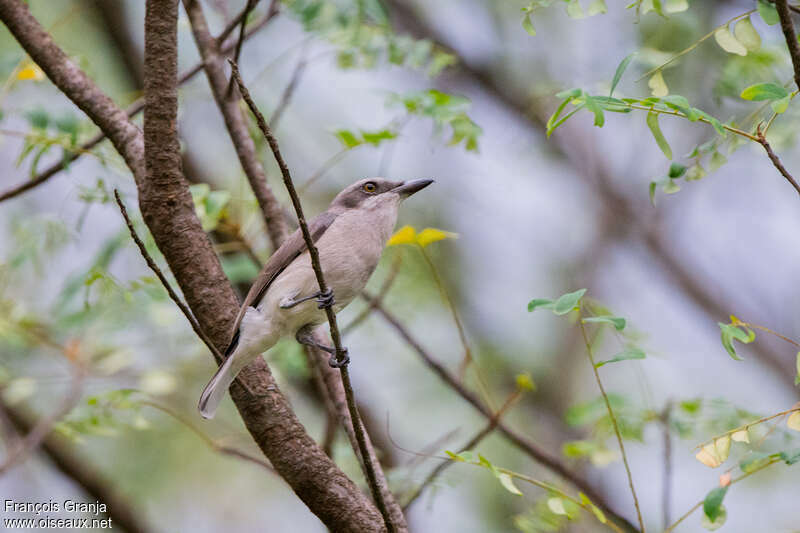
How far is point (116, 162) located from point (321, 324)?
1.14 m

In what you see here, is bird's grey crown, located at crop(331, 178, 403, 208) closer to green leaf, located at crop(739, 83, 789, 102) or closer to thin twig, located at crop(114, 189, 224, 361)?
thin twig, located at crop(114, 189, 224, 361)

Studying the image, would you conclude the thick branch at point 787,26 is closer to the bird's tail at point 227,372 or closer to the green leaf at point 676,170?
the green leaf at point 676,170

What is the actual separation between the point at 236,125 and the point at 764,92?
254 centimetres

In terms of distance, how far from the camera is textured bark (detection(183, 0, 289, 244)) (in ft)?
12.9

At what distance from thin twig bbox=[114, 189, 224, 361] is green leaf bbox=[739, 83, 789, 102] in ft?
5.45

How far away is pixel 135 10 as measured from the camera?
7145 mm

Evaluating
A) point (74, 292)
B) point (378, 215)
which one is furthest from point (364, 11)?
point (74, 292)

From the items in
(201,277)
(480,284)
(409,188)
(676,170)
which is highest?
(676,170)

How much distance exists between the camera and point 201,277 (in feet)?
9.55

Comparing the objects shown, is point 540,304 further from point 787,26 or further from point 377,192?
point 377,192

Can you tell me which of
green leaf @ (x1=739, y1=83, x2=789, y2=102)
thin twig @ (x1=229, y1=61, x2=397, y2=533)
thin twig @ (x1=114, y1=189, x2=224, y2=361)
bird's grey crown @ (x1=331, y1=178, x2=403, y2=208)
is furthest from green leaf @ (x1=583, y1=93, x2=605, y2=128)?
bird's grey crown @ (x1=331, y1=178, x2=403, y2=208)

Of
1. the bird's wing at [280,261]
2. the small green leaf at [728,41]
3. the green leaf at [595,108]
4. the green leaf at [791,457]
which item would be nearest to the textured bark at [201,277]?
the bird's wing at [280,261]

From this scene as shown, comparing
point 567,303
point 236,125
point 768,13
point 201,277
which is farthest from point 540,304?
point 236,125

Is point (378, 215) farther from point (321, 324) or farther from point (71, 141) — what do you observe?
point (71, 141)
